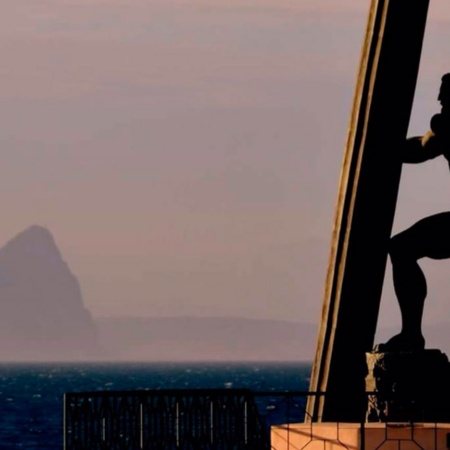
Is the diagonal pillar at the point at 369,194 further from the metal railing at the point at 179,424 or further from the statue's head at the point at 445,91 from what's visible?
the metal railing at the point at 179,424

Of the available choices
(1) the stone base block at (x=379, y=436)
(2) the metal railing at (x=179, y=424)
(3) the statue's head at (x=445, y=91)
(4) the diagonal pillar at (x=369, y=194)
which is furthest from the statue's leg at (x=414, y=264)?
(4) the diagonal pillar at (x=369, y=194)

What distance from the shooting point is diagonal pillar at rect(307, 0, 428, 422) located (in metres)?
23.9

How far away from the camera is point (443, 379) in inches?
872

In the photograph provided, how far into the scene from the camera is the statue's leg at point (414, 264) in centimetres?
2216

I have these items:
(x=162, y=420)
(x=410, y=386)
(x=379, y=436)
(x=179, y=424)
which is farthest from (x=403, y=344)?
(x=162, y=420)

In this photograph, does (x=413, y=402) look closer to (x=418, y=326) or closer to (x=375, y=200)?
(x=418, y=326)

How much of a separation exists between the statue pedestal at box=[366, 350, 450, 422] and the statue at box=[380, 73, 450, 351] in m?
0.14

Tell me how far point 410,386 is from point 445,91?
120 inches

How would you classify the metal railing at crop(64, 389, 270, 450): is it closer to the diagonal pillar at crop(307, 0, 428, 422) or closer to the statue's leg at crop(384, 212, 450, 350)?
the statue's leg at crop(384, 212, 450, 350)

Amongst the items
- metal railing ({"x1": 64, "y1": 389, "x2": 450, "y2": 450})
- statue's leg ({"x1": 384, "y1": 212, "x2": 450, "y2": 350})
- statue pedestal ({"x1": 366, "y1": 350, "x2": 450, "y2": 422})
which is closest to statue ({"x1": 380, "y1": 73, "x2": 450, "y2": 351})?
statue's leg ({"x1": 384, "y1": 212, "x2": 450, "y2": 350})

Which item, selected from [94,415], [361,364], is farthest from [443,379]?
[94,415]

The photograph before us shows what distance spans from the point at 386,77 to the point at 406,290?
9.44ft

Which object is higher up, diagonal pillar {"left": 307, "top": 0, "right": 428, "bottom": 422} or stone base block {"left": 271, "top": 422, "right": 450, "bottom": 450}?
diagonal pillar {"left": 307, "top": 0, "right": 428, "bottom": 422}

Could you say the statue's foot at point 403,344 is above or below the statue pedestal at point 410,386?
above
